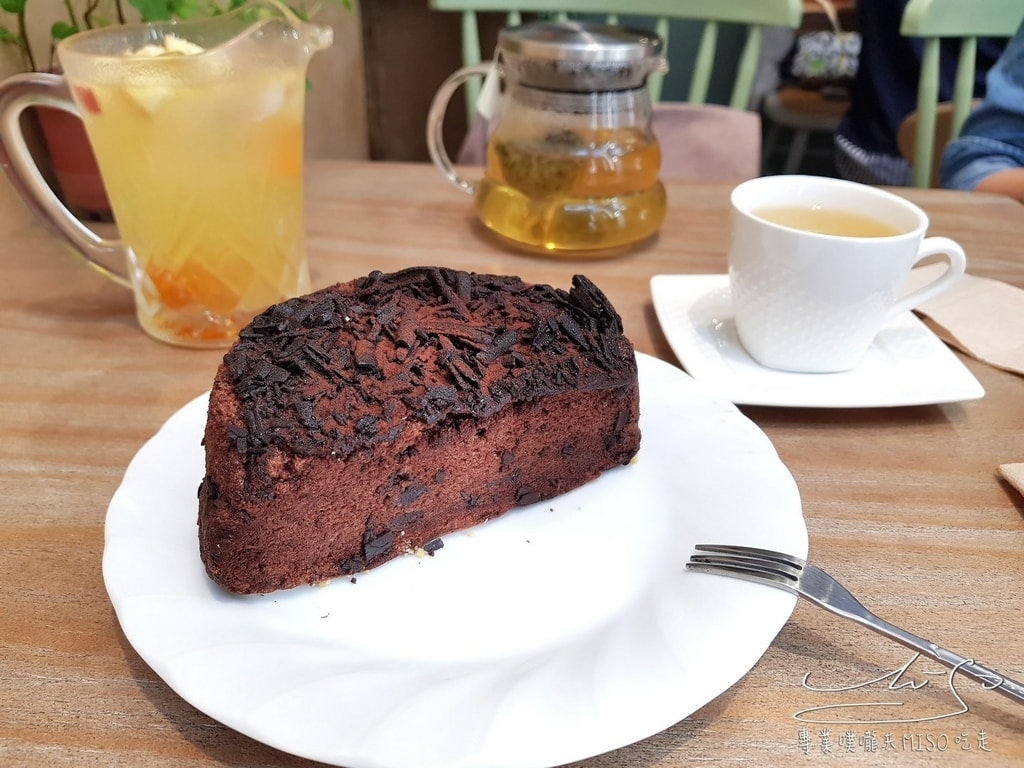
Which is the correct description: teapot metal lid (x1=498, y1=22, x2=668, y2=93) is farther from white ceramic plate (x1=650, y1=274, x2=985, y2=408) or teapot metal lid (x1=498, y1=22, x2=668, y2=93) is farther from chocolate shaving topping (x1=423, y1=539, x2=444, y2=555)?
chocolate shaving topping (x1=423, y1=539, x2=444, y2=555)

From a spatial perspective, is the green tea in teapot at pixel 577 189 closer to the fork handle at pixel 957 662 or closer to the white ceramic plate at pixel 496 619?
the white ceramic plate at pixel 496 619

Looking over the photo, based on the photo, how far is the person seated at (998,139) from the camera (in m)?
1.81

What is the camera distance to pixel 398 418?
2.44 ft

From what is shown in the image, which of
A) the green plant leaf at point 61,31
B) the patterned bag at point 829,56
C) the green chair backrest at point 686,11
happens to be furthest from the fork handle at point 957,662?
the patterned bag at point 829,56

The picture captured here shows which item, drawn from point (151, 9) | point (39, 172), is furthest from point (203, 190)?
point (151, 9)

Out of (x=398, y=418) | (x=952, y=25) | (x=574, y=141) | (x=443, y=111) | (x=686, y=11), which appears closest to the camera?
(x=398, y=418)

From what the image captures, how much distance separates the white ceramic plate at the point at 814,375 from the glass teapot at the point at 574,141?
206mm

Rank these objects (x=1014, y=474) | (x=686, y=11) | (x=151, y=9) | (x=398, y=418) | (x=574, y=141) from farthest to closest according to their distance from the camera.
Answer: (x=686, y=11) < (x=574, y=141) < (x=151, y=9) < (x=1014, y=474) < (x=398, y=418)

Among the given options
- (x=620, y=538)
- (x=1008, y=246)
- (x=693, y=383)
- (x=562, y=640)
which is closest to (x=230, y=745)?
(x=562, y=640)

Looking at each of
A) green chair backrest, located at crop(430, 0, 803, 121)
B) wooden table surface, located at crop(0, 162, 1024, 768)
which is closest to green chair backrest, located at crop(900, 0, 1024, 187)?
green chair backrest, located at crop(430, 0, 803, 121)

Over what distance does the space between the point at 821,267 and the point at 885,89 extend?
A: 2214mm

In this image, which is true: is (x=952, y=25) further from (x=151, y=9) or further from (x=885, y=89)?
(x=151, y=9)

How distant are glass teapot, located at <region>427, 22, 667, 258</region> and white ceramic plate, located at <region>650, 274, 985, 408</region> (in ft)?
0.67

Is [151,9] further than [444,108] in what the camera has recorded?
No
